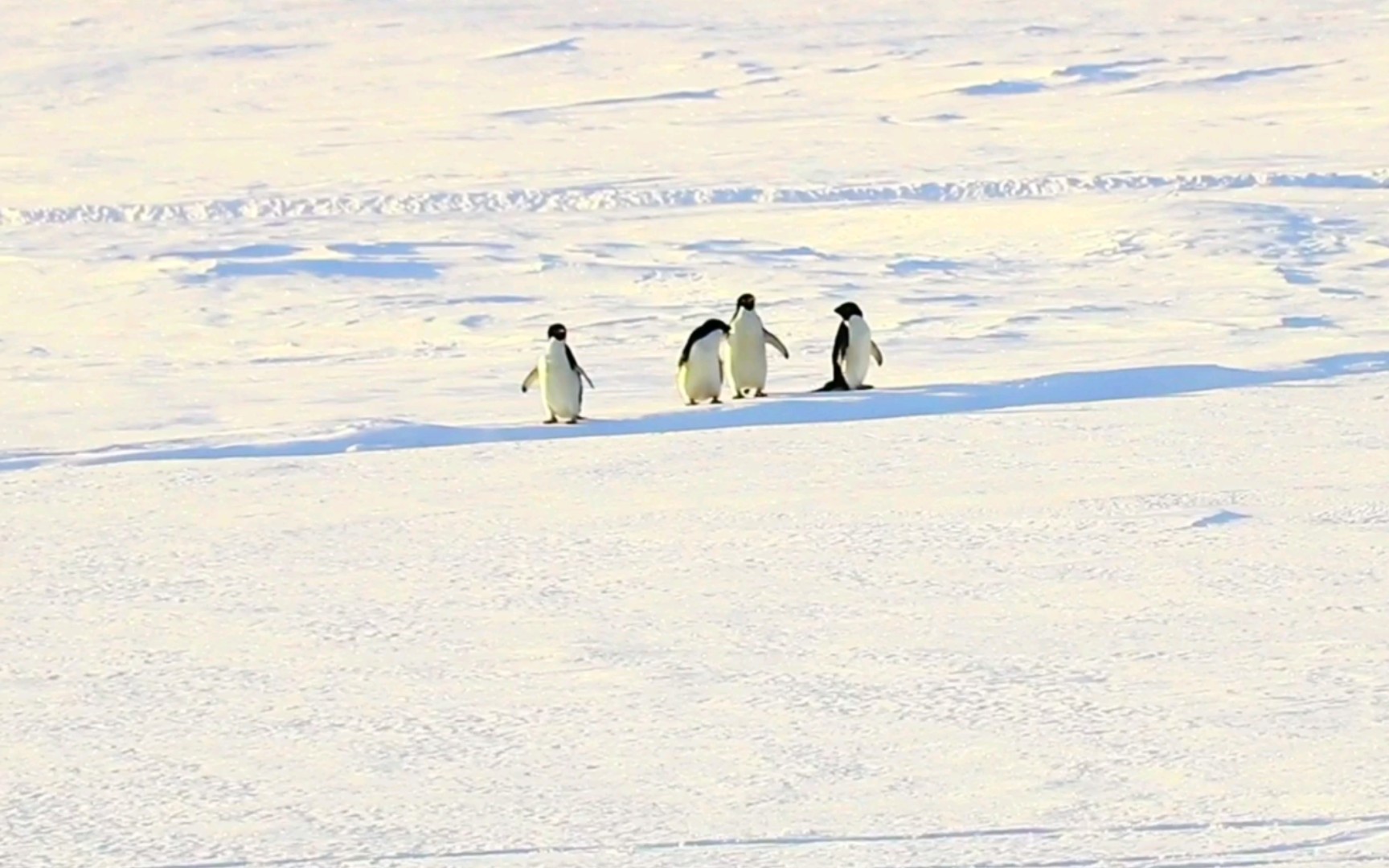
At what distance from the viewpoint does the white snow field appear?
3049 mm

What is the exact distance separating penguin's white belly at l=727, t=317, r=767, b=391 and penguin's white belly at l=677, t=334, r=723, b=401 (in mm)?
74

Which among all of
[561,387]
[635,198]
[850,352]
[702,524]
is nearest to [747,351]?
[850,352]

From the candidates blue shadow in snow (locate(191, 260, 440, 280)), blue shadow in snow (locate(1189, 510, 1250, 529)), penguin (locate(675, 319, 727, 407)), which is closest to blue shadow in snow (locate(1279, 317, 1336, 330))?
penguin (locate(675, 319, 727, 407))

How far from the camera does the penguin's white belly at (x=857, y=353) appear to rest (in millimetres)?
8367

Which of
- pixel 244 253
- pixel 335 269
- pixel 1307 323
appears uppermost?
pixel 244 253

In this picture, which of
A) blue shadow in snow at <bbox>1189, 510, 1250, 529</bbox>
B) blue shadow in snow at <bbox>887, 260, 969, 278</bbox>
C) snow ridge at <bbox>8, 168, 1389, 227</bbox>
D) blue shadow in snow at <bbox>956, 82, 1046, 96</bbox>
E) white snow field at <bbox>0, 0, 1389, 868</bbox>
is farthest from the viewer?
blue shadow in snow at <bbox>956, 82, 1046, 96</bbox>

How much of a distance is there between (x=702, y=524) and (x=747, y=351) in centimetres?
301

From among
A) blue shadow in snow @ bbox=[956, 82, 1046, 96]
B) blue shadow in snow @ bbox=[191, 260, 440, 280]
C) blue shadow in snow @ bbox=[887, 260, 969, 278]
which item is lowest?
blue shadow in snow @ bbox=[887, 260, 969, 278]

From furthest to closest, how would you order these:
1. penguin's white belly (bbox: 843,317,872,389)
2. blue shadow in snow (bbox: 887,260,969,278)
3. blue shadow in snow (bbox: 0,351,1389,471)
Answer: blue shadow in snow (bbox: 887,260,969,278) < penguin's white belly (bbox: 843,317,872,389) < blue shadow in snow (bbox: 0,351,1389,471)

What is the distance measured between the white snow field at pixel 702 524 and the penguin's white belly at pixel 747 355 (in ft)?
1.19

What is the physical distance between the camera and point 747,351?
834 cm

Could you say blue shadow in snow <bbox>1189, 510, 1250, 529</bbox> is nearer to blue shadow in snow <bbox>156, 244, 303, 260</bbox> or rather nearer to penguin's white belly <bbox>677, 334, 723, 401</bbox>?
penguin's white belly <bbox>677, 334, 723, 401</bbox>

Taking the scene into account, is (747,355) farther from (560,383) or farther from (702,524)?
(702,524)

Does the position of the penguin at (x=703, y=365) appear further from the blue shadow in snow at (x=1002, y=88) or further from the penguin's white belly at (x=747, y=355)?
the blue shadow in snow at (x=1002, y=88)
